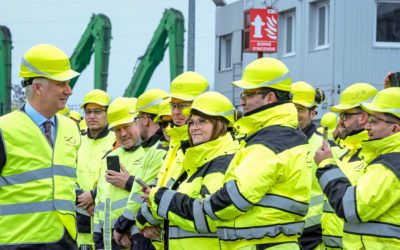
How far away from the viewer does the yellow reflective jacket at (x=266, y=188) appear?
7.84 meters

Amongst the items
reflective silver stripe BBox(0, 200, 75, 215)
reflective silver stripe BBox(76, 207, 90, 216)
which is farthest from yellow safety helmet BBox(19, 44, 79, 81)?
reflective silver stripe BBox(76, 207, 90, 216)

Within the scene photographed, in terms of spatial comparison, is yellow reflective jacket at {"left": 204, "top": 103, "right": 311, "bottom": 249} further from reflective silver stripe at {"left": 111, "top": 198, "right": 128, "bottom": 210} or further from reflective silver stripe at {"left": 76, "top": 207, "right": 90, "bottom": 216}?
reflective silver stripe at {"left": 76, "top": 207, "right": 90, "bottom": 216}

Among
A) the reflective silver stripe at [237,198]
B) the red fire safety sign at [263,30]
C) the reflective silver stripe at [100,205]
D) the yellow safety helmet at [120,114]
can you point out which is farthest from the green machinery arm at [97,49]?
the reflective silver stripe at [237,198]

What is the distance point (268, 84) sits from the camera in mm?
8312

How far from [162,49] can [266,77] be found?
35.8 meters

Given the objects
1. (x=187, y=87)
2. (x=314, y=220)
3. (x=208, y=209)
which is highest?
(x=187, y=87)

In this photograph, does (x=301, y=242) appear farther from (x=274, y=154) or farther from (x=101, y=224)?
(x=274, y=154)

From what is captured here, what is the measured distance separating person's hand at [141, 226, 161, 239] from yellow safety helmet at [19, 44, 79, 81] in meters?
2.17

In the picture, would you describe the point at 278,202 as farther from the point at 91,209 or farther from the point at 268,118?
the point at 91,209

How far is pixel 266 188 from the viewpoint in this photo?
7.85 meters

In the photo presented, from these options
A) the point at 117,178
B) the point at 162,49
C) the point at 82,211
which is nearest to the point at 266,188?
the point at 117,178

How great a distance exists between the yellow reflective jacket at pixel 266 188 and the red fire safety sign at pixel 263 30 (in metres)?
25.8

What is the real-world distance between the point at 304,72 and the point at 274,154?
27014 millimetres

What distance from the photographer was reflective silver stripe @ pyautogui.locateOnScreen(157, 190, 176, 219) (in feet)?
29.1
